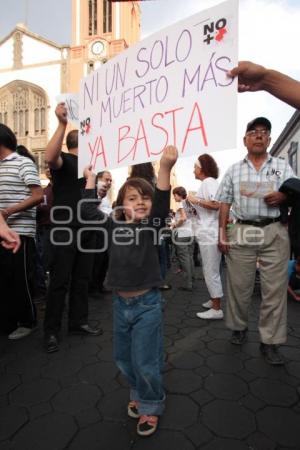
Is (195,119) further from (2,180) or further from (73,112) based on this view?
(2,180)

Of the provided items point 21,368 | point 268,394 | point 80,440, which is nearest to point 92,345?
point 21,368

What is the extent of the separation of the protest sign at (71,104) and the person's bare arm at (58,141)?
0.03 m

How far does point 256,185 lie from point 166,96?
50.8 inches

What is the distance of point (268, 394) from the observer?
2258 millimetres

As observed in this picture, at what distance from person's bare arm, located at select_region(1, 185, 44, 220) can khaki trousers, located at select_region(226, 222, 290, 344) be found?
5.59ft

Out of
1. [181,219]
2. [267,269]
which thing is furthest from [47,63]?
[267,269]

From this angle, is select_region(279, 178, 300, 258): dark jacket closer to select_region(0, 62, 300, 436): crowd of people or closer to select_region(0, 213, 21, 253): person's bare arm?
select_region(0, 62, 300, 436): crowd of people

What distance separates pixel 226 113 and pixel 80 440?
178cm

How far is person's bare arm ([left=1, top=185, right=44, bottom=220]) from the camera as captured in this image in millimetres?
2868

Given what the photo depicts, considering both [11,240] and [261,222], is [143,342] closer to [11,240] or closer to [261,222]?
[11,240]

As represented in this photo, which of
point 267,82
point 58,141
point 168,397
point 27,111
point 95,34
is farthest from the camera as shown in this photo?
point 95,34

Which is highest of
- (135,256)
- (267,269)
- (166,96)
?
(166,96)

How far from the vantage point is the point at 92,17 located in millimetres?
29016

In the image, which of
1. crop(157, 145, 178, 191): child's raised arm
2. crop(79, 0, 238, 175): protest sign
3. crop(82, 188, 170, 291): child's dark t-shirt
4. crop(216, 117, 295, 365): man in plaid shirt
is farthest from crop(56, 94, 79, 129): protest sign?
crop(216, 117, 295, 365): man in plaid shirt
